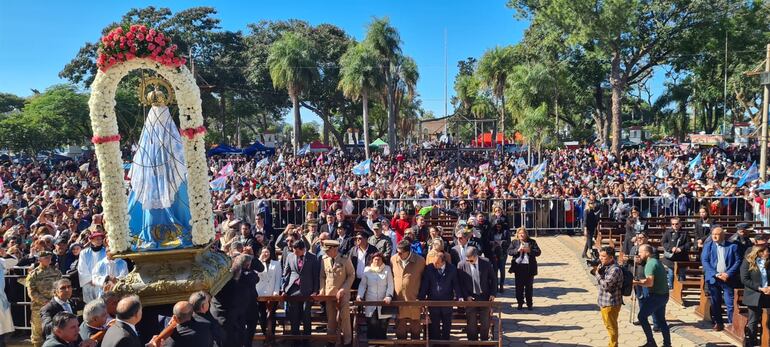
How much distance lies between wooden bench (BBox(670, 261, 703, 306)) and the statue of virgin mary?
348 inches

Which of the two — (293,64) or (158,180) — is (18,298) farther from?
(293,64)

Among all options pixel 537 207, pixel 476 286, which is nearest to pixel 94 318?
pixel 476 286

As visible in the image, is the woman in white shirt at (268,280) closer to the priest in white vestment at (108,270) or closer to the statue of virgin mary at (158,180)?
the statue of virgin mary at (158,180)

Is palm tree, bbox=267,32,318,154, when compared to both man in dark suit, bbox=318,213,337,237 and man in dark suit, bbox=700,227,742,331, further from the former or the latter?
man in dark suit, bbox=700,227,742,331

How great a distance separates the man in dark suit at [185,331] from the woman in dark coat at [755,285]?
7.36 meters

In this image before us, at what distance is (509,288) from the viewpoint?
1224cm

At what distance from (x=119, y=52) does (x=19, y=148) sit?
42550 millimetres

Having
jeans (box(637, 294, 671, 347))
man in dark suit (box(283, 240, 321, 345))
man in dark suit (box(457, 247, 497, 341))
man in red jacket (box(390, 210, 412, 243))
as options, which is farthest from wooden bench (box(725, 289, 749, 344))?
man in dark suit (box(283, 240, 321, 345))

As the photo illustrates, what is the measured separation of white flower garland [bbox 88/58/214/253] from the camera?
304 inches

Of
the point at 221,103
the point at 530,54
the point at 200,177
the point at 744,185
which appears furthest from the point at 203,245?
the point at 221,103

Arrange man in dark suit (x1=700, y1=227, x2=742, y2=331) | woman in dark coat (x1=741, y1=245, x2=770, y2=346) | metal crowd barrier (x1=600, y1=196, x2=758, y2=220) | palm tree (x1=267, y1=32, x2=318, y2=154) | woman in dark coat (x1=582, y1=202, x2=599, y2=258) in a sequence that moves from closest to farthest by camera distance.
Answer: woman in dark coat (x1=741, y1=245, x2=770, y2=346) → man in dark suit (x1=700, y1=227, x2=742, y2=331) → woman in dark coat (x1=582, y1=202, x2=599, y2=258) → metal crowd barrier (x1=600, y1=196, x2=758, y2=220) → palm tree (x1=267, y1=32, x2=318, y2=154)

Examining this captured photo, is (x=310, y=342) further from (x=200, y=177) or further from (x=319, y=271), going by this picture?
(x=200, y=177)

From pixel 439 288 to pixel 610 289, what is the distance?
2.30 metres

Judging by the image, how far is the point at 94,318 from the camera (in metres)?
5.31
